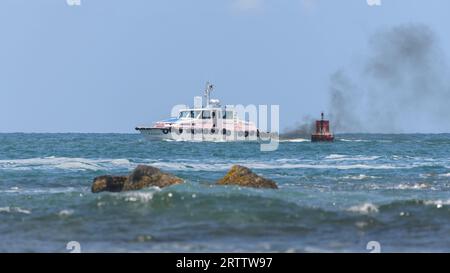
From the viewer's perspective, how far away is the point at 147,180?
2311 cm

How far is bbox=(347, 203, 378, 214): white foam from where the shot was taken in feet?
63.3

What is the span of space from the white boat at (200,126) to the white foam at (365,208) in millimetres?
67363

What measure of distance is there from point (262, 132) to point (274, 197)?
73.3m

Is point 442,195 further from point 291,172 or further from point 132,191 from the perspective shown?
point 291,172

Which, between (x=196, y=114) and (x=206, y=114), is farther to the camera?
(x=196, y=114)

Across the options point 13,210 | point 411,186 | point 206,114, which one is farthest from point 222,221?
point 206,114

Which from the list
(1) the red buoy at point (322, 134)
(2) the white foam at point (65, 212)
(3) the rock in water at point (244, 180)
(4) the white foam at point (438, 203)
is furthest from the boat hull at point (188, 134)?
(2) the white foam at point (65, 212)

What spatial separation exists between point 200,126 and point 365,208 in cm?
6904

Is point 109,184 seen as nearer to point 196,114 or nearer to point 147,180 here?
point 147,180
